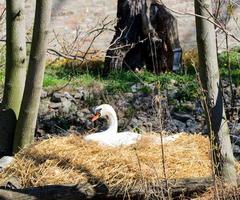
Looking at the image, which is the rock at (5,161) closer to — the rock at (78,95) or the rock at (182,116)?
the rock at (182,116)

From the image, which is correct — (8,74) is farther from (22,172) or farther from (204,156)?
(204,156)

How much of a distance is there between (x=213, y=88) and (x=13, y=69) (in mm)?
2445

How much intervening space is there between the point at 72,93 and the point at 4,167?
13.1ft

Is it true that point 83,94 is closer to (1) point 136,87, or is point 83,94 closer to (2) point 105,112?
(1) point 136,87

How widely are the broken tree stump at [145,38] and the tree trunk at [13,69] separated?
14.2 ft

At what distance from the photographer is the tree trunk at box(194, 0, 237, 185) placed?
5340 millimetres

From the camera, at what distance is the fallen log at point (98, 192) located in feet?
→ 16.8

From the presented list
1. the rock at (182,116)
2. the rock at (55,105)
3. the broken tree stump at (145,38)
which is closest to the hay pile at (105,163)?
the rock at (182,116)

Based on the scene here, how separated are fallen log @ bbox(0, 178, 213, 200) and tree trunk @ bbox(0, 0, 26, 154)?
1.86 meters

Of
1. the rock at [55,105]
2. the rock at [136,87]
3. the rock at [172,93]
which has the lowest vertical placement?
the rock at [55,105]

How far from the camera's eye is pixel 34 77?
21.5ft

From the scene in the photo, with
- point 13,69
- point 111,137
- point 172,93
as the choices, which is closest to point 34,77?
point 13,69

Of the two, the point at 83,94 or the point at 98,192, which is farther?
the point at 83,94

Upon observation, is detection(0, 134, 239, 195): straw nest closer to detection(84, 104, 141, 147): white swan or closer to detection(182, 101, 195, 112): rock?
detection(84, 104, 141, 147): white swan
